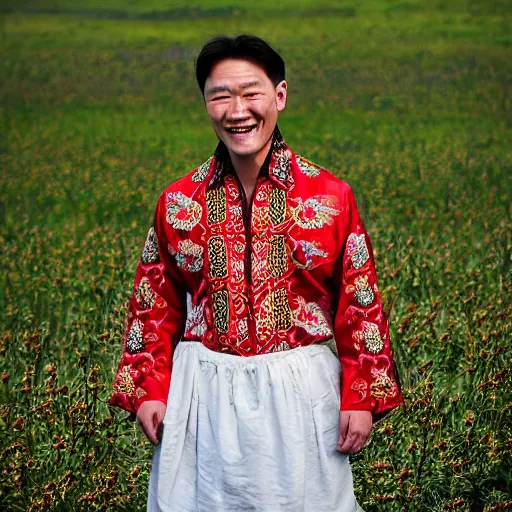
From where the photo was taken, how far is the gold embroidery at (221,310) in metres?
2.71

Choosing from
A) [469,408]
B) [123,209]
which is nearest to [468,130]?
[123,209]

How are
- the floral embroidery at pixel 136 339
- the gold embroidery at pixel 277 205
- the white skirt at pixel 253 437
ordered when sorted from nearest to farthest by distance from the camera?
the white skirt at pixel 253 437, the gold embroidery at pixel 277 205, the floral embroidery at pixel 136 339

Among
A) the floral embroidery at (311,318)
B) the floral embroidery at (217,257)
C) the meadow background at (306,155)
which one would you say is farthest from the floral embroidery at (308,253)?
the meadow background at (306,155)

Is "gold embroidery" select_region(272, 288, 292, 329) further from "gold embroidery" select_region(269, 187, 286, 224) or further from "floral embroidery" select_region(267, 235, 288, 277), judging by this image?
"gold embroidery" select_region(269, 187, 286, 224)

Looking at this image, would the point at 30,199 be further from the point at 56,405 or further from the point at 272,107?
the point at 272,107

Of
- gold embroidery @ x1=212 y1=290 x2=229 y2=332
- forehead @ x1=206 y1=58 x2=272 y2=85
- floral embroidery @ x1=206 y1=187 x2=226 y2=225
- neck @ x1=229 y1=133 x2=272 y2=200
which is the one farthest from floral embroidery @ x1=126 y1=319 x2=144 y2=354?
forehead @ x1=206 y1=58 x2=272 y2=85

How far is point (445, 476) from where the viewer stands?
3.86 meters

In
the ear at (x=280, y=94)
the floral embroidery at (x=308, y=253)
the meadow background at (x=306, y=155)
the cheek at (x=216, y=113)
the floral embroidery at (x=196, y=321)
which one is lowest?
the meadow background at (x=306, y=155)

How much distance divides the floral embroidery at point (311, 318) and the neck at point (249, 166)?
1.12 feet

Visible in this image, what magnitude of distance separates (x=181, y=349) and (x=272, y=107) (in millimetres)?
730

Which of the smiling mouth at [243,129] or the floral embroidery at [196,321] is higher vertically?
the smiling mouth at [243,129]

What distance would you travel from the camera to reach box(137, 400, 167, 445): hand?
273cm

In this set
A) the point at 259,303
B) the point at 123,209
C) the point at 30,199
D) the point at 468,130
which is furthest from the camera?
the point at 468,130

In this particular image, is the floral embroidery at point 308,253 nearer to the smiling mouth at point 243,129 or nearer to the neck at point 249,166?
the neck at point 249,166
